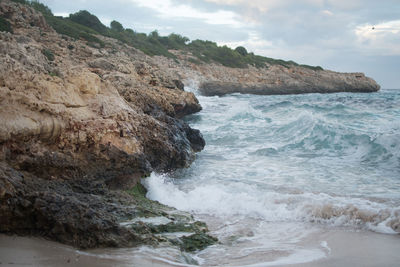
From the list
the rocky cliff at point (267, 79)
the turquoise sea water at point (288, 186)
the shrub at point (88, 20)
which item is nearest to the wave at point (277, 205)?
the turquoise sea water at point (288, 186)

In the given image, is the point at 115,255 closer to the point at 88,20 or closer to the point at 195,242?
the point at 195,242

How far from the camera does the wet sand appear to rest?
2789mm

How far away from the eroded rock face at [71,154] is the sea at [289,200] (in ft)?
0.97

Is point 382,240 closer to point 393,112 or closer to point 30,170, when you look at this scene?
point 30,170

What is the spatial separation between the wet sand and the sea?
0.04 ft

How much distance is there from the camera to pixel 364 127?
1430 centimetres

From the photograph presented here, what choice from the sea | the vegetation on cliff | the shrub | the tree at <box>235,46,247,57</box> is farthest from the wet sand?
the tree at <box>235,46,247,57</box>

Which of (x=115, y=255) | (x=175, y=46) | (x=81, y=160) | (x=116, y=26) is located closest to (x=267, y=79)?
(x=175, y=46)

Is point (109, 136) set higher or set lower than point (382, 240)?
higher

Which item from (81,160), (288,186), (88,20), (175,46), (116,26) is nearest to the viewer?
(81,160)

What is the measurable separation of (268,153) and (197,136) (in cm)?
209

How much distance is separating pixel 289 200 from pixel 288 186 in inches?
39.4

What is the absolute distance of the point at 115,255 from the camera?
10.5ft

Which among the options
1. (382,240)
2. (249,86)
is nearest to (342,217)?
(382,240)
